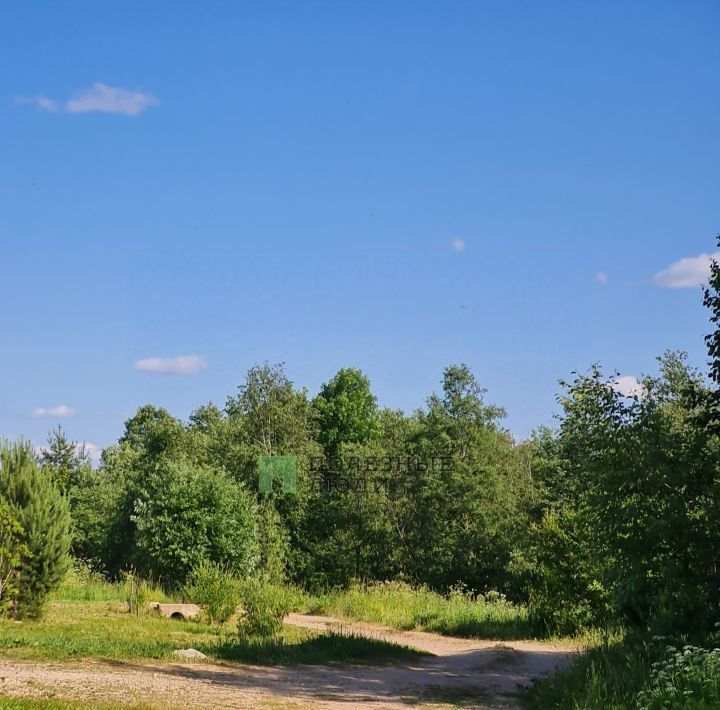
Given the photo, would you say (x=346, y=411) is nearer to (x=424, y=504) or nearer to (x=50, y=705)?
(x=424, y=504)

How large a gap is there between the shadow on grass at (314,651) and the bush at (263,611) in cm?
74

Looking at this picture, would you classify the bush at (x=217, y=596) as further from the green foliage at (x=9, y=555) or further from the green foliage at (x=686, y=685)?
the green foliage at (x=686, y=685)

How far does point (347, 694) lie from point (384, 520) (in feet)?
86.9

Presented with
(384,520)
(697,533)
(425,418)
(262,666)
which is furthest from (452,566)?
(697,533)

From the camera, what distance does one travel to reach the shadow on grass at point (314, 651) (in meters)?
14.3

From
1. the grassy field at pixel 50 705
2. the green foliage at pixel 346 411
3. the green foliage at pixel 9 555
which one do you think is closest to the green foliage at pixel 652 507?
the grassy field at pixel 50 705

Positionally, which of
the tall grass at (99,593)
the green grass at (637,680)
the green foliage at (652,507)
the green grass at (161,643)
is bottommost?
the tall grass at (99,593)

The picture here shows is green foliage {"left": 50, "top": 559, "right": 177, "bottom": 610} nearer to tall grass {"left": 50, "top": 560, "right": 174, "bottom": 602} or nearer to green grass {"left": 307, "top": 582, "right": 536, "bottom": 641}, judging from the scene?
tall grass {"left": 50, "top": 560, "right": 174, "bottom": 602}

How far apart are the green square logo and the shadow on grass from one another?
22489 mm

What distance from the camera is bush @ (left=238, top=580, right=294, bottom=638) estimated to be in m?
16.8

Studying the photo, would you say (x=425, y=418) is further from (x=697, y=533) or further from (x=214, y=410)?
(x=697, y=533)

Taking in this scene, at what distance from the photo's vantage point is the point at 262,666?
1379 cm

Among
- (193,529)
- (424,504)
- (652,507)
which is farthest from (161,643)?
(424,504)

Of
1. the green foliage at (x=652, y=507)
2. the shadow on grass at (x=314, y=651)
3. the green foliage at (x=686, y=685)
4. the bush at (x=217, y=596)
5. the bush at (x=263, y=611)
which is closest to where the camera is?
the green foliage at (x=686, y=685)
